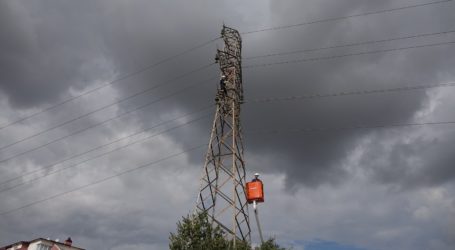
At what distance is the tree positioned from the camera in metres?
31.5

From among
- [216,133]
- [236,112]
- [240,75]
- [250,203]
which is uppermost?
[240,75]

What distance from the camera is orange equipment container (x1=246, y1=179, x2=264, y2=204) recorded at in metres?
33.8

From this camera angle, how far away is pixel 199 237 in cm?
3219

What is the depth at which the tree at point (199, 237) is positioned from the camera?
31.5 meters

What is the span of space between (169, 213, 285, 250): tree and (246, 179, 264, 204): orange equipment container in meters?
3.51

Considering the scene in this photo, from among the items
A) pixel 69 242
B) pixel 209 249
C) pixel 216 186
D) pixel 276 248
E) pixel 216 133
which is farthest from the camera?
pixel 69 242

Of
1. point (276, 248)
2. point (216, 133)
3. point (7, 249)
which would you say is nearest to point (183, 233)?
point (216, 133)

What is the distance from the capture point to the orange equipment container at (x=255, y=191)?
33844 mm

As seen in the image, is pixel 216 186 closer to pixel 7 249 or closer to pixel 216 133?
pixel 216 133

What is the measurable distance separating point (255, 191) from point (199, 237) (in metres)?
5.72

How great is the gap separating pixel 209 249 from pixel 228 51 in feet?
60.6

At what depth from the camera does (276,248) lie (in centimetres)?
3947

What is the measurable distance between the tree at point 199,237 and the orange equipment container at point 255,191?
138 inches

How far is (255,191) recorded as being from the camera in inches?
1342
